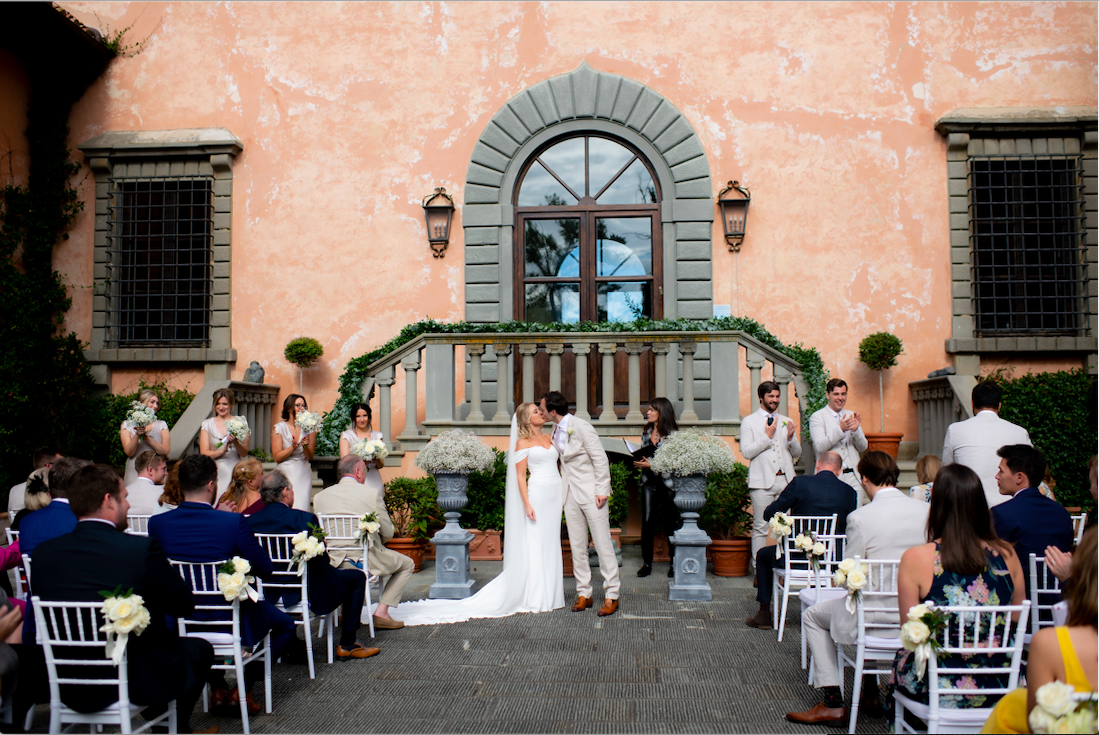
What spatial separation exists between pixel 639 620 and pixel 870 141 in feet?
24.1

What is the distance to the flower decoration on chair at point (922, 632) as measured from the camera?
323cm

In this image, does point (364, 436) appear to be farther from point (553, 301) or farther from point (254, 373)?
point (553, 301)

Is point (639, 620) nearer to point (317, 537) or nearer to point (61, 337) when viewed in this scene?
point (317, 537)

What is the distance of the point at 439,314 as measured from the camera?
1130 centimetres

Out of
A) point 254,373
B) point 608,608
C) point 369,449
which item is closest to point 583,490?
point 608,608

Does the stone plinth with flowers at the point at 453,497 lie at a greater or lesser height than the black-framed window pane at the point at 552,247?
lesser

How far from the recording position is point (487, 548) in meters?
8.66

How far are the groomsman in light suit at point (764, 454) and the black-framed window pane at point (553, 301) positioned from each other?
4377mm

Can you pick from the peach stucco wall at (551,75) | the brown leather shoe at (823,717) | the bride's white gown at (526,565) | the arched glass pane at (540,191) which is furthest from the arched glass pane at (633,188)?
the brown leather shoe at (823,717)

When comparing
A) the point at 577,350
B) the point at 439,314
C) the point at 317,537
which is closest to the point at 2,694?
the point at 317,537

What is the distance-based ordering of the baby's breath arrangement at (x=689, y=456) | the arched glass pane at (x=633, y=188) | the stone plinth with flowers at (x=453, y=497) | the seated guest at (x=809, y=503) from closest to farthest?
1. the seated guest at (x=809, y=503)
2. the baby's breath arrangement at (x=689, y=456)
3. the stone plinth with flowers at (x=453, y=497)
4. the arched glass pane at (x=633, y=188)

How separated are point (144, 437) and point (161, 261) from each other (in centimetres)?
401

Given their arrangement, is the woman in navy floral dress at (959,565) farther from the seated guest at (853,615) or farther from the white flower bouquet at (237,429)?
the white flower bouquet at (237,429)

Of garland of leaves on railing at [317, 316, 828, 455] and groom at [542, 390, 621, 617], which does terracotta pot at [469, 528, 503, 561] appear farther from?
garland of leaves on railing at [317, 316, 828, 455]
